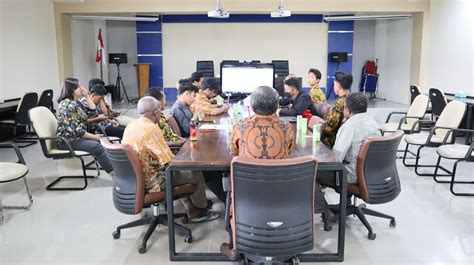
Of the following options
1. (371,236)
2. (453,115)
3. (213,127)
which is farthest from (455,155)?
(213,127)

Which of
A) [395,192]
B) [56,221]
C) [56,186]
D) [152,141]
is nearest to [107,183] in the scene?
[56,186]

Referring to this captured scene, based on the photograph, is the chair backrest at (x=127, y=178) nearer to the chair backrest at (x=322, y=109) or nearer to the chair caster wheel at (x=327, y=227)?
the chair caster wheel at (x=327, y=227)

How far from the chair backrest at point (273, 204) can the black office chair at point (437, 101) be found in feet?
15.3

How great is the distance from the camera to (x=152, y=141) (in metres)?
2.84

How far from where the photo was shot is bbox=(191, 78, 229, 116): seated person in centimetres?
461

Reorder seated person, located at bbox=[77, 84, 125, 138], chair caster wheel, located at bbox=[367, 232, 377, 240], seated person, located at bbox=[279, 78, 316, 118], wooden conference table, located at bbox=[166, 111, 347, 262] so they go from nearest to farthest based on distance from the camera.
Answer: wooden conference table, located at bbox=[166, 111, 347, 262] < chair caster wheel, located at bbox=[367, 232, 377, 240] < seated person, located at bbox=[279, 78, 316, 118] < seated person, located at bbox=[77, 84, 125, 138]

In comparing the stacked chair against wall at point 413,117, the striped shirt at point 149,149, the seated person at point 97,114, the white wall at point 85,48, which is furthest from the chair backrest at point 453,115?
the white wall at point 85,48

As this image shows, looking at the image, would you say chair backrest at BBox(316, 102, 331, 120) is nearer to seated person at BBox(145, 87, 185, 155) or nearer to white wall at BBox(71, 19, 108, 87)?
seated person at BBox(145, 87, 185, 155)

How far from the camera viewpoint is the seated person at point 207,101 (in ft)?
15.1

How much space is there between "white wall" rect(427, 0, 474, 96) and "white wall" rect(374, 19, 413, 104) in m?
1.17

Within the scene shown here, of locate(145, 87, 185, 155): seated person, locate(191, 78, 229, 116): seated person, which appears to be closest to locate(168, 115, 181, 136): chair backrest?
Result: locate(145, 87, 185, 155): seated person

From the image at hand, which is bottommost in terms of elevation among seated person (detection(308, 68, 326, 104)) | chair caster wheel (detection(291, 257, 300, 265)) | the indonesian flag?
chair caster wheel (detection(291, 257, 300, 265))

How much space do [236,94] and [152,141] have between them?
2.88 meters

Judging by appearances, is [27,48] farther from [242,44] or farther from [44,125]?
[242,44]
